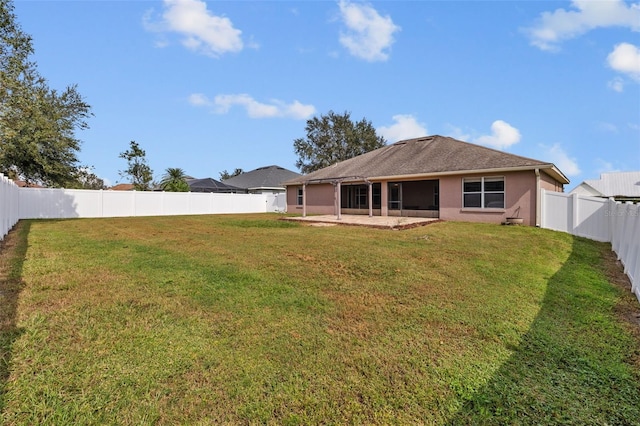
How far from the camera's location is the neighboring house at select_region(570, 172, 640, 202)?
4032 centimetres

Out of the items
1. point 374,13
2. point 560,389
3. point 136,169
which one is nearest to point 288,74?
point 374,13

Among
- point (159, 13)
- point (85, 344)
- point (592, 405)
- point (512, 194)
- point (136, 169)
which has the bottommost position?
point (592, 405)

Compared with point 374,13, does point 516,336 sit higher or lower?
lower

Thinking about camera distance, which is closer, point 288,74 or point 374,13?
point 374,13

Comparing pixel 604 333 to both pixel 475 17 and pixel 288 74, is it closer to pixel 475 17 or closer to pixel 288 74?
pixel 475 17

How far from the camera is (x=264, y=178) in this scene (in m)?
39.4

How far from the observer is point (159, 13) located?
39.1ft

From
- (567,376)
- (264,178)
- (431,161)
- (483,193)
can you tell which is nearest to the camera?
(567,376)

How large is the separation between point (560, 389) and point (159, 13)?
591 inches

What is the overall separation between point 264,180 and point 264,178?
2.21 feet

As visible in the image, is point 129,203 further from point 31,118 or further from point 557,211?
point 557,211

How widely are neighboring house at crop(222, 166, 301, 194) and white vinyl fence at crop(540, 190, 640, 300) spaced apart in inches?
1065

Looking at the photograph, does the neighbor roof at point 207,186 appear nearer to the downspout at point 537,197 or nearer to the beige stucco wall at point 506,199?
the beige stucco wall at point 506,199

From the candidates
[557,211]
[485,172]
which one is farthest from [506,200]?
[557,211]
